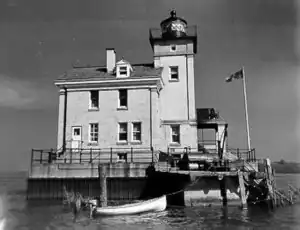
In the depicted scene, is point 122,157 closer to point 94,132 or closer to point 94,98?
point 94,132

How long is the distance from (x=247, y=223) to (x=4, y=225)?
44.3ft

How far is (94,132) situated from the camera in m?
28.8

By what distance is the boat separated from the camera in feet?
61.2

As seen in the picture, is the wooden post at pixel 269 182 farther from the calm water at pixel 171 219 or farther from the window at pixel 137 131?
the window at pixel 137 131

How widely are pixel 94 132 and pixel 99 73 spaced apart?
6151 mm

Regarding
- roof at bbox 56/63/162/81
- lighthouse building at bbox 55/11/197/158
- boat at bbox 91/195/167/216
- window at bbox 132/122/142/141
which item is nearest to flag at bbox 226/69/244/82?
lighthouse building at bbox 55/11/197/158

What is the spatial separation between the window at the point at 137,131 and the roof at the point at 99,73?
14.7 feet

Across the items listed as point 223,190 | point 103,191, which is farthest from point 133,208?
point 223,190

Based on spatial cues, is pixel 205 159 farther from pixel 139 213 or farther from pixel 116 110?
pixel 116 110

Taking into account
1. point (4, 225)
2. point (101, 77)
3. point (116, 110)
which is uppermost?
point (101, 77)

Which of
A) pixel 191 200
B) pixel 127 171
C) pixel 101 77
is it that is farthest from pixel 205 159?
pixel 101 77

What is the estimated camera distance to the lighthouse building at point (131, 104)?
92.7 feet

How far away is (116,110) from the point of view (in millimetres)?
28766

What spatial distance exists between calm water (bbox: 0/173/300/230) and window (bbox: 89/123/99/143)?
825cm
